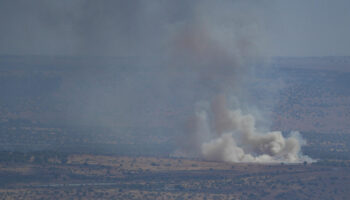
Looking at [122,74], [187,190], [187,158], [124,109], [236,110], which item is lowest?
[187,190]

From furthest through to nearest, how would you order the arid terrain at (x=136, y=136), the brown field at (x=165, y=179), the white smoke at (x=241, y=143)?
the white smoke at (x=241, y=143) < the arid terrain at (x=136, y=136) < the brown field at (x=165, y=179)

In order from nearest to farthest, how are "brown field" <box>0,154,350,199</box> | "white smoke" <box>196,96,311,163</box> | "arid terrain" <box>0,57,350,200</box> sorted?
"brown field" <box>0,154,350,199</box>
"arid terrain" <box>0,57,350,200</box>
"white smoke" <box>196,96,311,163</box>

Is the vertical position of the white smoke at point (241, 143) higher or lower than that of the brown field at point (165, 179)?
higher

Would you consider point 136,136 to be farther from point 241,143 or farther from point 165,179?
point 165,179

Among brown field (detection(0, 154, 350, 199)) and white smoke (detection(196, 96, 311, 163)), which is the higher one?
white smoke (detection(196, 96, 311, 163))

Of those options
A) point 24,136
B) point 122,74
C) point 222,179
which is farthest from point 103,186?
point 122,74

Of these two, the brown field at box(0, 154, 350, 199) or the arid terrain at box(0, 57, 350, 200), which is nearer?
the brown field at box(0, 154, 350, 199)

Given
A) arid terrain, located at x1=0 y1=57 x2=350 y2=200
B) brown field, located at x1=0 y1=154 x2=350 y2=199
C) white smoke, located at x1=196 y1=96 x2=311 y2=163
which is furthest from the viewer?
white smoke, located at x1=196 y1=96 x2=311 y2=163

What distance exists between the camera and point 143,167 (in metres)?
70.1

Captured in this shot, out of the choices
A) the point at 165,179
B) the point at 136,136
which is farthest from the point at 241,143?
the point at 136,136

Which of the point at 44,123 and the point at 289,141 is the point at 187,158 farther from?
the point at 44,123

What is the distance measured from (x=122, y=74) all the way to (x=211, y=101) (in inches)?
3184

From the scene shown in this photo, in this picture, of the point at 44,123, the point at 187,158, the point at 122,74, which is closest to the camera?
the point at 187,158

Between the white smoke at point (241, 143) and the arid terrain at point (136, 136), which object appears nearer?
the arid terrain at point (136, 136)
